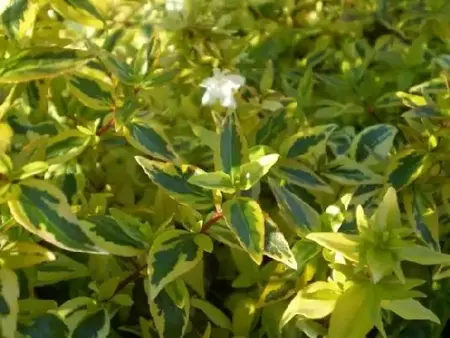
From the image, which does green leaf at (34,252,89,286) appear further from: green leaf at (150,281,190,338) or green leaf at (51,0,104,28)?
green leaf at (51,0,104,28)

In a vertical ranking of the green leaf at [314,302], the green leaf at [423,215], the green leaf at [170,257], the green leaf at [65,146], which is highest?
the green leaf at [65,146]

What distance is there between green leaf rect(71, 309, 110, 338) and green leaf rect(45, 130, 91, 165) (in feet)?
0.62

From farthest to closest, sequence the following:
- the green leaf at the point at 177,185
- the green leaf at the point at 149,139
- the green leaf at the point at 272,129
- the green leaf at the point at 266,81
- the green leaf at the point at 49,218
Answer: the green leaf at the point at 266,81
the green leaf at the point at 272,129
the green leaf at the point at 149,139
the green leaf at the point at 177,185
the green leaf at the point at 49,218

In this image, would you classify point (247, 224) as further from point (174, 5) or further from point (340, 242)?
point (174, 5)

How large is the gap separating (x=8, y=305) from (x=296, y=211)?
1.16ft

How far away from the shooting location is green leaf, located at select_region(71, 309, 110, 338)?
0.83 metres

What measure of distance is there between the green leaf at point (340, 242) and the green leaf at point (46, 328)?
11.7 inches

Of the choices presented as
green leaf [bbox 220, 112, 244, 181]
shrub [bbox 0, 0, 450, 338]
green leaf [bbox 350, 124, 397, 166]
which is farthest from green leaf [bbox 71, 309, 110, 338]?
green leaf [bbox 350, 124, 397, 166]

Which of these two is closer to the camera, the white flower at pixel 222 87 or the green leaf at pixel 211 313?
the green leaf at pixel 211 313

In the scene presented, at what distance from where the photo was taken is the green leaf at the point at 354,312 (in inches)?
30.5

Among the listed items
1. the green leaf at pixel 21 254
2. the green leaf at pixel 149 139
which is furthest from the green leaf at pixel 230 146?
the green leaf at pixel 21 254

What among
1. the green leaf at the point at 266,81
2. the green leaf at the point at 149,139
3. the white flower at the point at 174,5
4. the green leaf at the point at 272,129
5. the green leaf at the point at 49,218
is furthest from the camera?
the white flower at the point at 174,5

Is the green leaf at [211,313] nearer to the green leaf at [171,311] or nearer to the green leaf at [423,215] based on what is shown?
the green leaf at [171,311]

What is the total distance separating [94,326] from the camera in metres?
0.84
